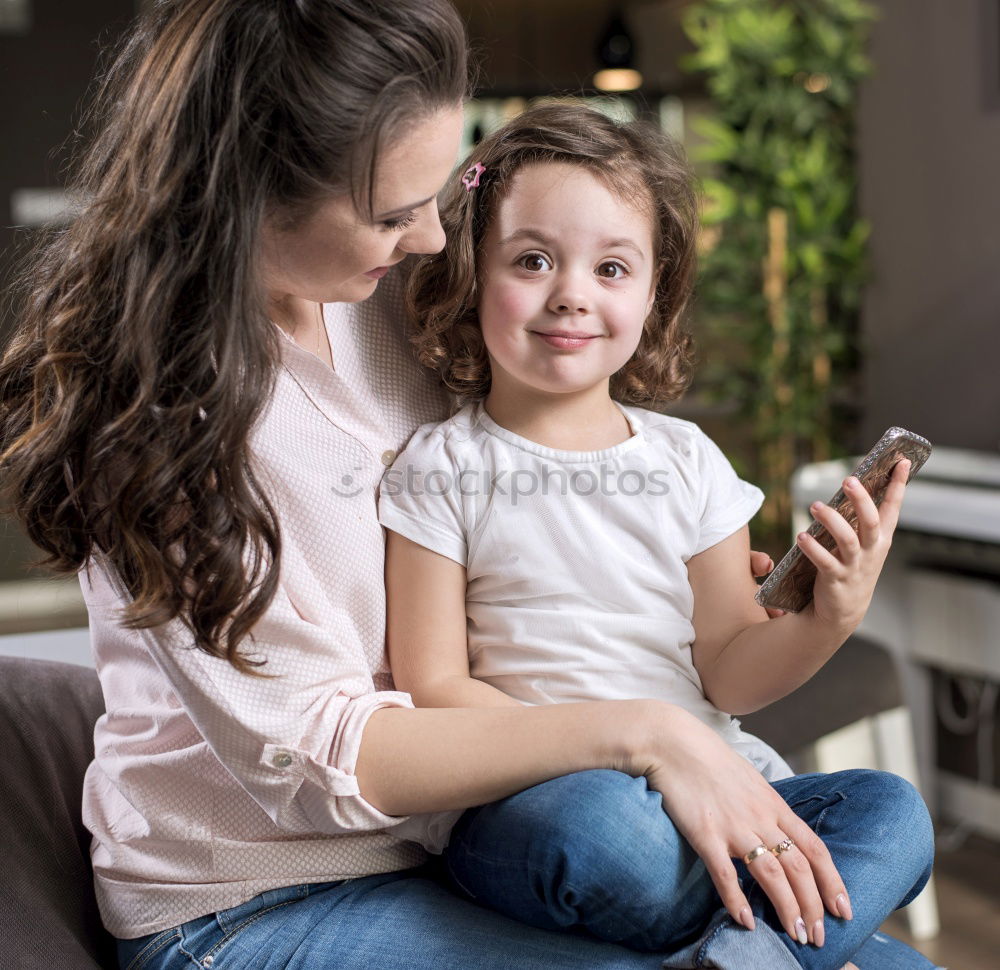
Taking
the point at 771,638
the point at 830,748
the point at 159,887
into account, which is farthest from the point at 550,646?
the point at 830,748

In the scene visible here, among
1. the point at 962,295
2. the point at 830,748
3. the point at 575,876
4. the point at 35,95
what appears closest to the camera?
the point at 575,876

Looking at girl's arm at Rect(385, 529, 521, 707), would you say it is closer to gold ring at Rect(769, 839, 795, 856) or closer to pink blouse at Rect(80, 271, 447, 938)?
pink blouse at Rect(80, 271, 447, 938)

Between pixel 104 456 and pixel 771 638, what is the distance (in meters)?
0.59

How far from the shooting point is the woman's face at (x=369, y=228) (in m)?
0.93

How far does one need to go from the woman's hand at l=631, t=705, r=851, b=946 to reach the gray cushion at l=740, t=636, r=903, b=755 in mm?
1015

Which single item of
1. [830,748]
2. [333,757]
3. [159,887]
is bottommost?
[830,748]

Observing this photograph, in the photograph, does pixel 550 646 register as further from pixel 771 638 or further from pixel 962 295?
pixel 962 295

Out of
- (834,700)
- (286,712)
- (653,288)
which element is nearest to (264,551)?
(286,712)

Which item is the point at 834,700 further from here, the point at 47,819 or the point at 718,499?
the point at 47,819


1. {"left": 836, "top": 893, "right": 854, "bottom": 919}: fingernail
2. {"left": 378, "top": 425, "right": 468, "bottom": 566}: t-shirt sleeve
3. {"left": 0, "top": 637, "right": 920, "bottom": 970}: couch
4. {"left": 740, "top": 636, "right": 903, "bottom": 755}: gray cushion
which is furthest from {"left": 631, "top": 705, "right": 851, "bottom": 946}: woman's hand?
{"left": 740, "top": 636, "right": 903, "bottom": 755}: gray cushion

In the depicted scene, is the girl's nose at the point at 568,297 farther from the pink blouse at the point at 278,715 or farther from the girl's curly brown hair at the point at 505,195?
the pink blouse at the point at 278,715

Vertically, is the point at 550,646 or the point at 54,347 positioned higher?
the point at 54,347

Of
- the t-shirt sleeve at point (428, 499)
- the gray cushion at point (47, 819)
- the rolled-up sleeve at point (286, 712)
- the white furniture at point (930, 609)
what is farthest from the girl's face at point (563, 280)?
the white furniture at point (930, 609)

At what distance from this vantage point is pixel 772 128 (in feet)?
12.5
